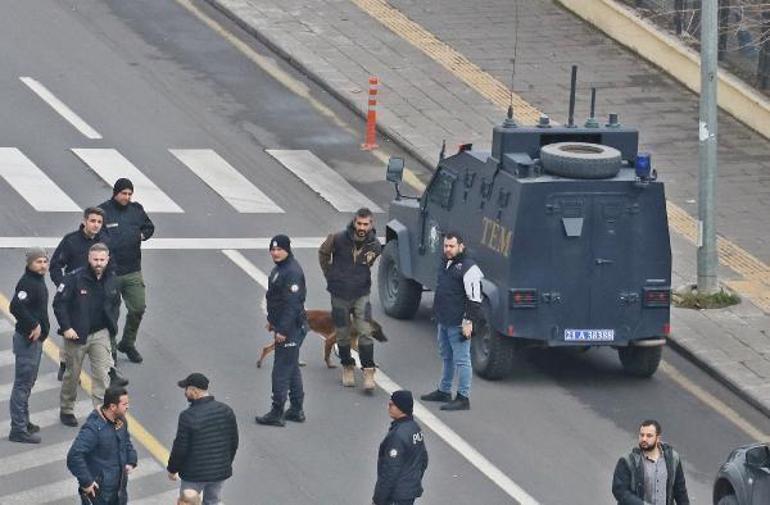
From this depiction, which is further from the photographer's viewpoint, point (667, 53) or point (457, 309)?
point (667, 53)

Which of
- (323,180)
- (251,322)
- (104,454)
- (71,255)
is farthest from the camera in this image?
(323,180)

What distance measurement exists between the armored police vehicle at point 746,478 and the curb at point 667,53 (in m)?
14.9

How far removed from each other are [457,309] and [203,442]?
4931 millimetres

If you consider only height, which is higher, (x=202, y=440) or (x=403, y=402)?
(x=403, y=402)

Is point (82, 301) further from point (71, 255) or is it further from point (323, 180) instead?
point (323, 180)

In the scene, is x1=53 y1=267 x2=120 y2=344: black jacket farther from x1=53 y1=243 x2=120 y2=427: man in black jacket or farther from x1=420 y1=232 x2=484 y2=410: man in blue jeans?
x1=420 y1=232 x2=484 y2=410: man in blue jeans

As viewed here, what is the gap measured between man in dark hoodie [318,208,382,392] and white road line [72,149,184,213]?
596 centimetres

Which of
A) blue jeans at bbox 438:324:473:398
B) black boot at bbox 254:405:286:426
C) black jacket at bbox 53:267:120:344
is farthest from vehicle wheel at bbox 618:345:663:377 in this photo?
black jacket at bbox 53:267:120:344

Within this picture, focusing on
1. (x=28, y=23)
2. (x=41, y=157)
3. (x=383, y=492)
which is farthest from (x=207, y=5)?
(x=383, y=492)

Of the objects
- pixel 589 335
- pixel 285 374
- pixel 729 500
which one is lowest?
pixel 589 335

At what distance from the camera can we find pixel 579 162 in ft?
72.9

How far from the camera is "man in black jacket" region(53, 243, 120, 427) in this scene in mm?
20047

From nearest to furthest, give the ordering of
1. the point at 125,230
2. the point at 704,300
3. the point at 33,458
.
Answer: the point at 33,458 < the point at 125,230 < the point at 704,300

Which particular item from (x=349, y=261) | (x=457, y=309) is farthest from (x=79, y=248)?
(x=457, y=309)
